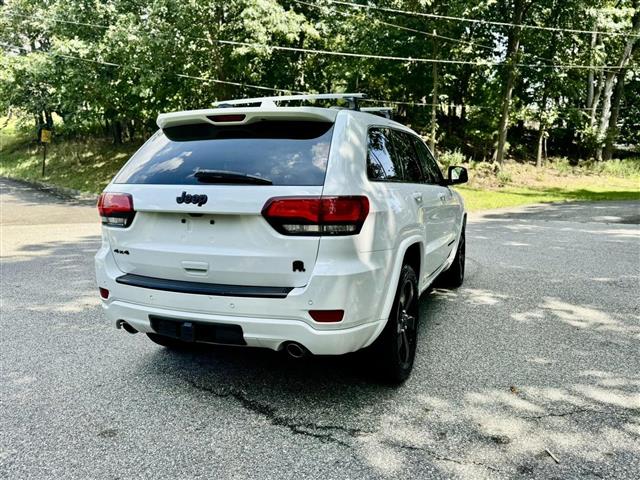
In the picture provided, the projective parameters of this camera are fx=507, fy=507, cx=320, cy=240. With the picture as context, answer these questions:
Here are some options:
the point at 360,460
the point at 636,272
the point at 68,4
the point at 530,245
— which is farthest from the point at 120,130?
the point at 360,460

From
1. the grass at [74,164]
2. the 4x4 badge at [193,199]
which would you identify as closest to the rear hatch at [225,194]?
the 4x4 badge at [193,199]

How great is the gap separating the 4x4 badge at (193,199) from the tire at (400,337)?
1.31 meters

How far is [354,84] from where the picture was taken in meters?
26.7

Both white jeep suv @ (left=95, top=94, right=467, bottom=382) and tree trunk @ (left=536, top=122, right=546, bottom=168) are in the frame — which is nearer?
white jeep suv @ (left=95, top=94, right=467, bottom=382)

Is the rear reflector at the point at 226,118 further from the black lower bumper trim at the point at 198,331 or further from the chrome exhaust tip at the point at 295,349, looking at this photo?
the chrome exhaust tip at the point at 295,349

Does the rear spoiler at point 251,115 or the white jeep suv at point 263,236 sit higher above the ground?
the rear spoiler at point 251,115

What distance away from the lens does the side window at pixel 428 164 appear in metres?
4.48

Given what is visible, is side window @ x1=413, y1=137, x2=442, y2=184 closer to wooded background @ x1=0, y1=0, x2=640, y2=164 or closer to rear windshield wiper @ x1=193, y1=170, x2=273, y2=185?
rear windshield wiper @ x1=193, y1=170, x2=273, y2=185

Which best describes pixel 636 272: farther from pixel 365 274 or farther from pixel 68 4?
pixel 68 4

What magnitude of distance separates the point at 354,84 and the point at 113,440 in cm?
2592

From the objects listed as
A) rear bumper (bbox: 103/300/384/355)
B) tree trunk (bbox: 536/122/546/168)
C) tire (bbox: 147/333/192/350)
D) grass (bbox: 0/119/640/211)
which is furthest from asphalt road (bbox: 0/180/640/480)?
tree trunk (bbox: 536/122/546/168)

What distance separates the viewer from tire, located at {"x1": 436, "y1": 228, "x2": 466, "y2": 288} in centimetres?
582

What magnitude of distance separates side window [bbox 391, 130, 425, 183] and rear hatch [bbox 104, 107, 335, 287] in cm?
101

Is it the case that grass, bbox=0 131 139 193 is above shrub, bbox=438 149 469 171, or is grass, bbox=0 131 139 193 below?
below
